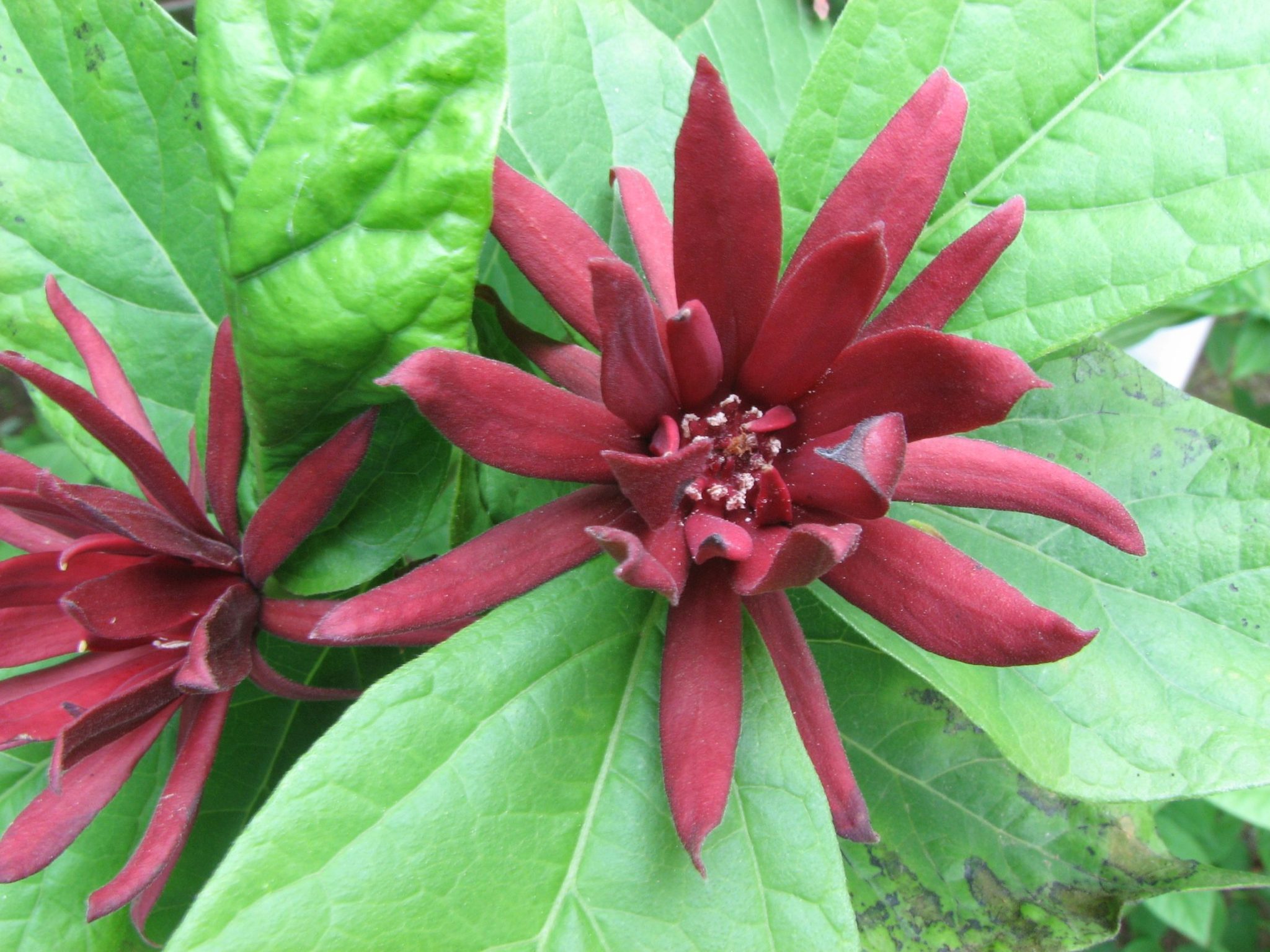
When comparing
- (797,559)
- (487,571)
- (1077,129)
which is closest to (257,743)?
(487,571)

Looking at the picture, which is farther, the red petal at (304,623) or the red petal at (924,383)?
the red petal at (304,623)

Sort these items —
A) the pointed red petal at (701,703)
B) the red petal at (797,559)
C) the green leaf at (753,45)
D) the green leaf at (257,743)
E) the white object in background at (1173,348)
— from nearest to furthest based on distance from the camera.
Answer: the red petal at (797,559)
the pointed red petal at (701,703)
the green leaf at (257,743)
the green leaf at (753,45)
the white object in background at (1173,348)

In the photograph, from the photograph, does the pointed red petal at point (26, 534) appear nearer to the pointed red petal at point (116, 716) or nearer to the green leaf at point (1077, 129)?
the pointed red petal at point (116, 716)

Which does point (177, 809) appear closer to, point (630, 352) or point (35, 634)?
point (35, 634)

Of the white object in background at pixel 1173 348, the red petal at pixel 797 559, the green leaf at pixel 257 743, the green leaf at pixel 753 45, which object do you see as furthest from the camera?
the white object in background at pixel 1173 348

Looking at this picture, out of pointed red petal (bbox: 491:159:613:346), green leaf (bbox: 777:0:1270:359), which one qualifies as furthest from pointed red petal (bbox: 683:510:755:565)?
green leaf (bbox: 777:0:1270:359)

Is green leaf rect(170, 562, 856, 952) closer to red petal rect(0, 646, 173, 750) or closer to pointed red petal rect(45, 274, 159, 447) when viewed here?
red petal rect(0, 646, 173, 750)

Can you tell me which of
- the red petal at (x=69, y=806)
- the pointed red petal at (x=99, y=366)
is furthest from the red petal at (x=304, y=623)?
the pointed red petal at (x=99, y=366)
